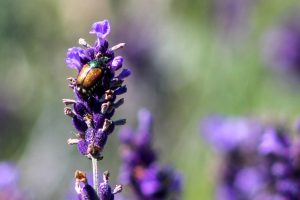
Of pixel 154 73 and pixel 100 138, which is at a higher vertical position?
pixel 154 73

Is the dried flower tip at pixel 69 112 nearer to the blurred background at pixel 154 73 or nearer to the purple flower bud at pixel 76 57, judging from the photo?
the purple flower bud at pixel 76 57

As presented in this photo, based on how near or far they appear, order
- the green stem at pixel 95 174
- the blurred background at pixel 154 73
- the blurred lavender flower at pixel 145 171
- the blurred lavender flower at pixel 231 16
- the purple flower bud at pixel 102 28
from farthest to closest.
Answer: the blurred lavender flower at pixel 231 16, the blurred background at pixel 154 73, the blurred lavender flower at pixel 145 171, the purple flower bud at pixel 102 28, the green stem at pixel 95 174

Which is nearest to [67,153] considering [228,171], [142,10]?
[142,10]

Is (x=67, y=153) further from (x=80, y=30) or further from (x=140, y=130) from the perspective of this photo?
(x=140, y=130)

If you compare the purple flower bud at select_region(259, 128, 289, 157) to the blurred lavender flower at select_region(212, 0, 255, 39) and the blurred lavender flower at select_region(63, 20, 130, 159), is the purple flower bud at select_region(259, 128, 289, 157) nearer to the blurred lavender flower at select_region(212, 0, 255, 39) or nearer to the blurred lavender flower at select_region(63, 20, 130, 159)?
the blurred lavender flower at select_region(63, 20, 130, 159)

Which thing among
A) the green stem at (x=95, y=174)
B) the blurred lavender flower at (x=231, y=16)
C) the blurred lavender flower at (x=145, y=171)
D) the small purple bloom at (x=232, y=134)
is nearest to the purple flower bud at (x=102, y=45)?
the green stem at (x=95, y=174)

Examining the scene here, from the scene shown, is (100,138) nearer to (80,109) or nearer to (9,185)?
(80,109)

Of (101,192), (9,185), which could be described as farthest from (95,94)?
(9,185)
